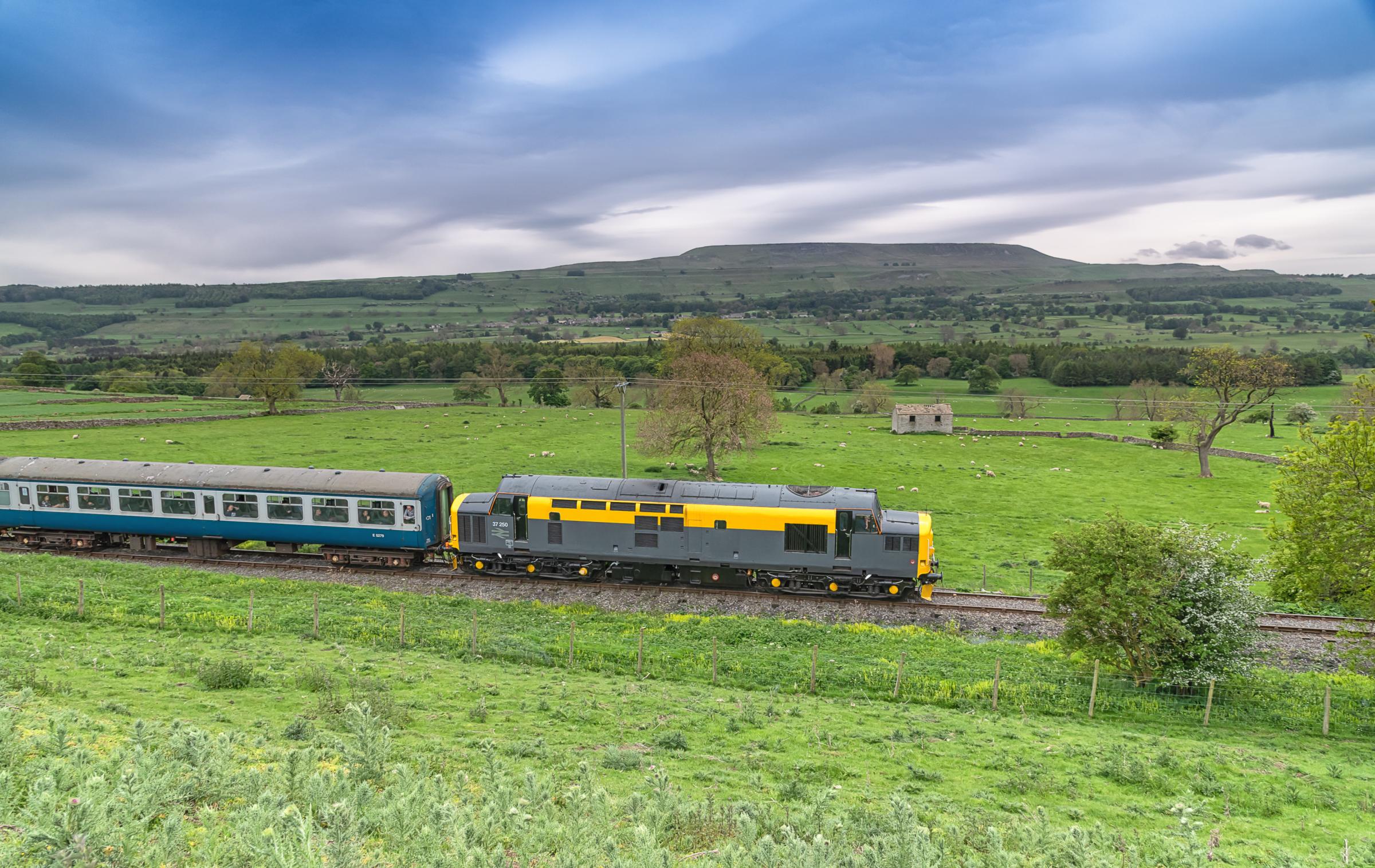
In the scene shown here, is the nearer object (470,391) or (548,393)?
(548,393)

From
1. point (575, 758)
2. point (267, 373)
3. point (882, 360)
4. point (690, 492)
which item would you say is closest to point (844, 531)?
point (690, 492)

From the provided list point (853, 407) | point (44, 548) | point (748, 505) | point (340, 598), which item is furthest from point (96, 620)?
point (853, 407)

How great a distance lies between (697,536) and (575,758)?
650 inches

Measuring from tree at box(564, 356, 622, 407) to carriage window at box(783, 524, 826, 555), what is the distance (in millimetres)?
57546

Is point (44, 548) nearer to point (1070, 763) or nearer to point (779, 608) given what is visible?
point (779, 608)

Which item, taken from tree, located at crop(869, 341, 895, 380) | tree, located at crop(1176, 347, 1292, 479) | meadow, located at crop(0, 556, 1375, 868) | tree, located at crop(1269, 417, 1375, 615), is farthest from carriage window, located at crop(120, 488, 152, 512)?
tree, located at crop(869, 341, 895, 380)

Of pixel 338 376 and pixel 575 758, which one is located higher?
pixel 338 376

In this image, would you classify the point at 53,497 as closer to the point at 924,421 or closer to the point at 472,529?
the point at 472,529

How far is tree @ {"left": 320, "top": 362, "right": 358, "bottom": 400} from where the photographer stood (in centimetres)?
10631

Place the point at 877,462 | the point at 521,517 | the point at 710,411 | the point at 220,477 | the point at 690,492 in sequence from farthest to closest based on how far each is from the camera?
the point at 877,462, the point at 710,411, the point at 220,477, the point at 521,517, the point at 690,492

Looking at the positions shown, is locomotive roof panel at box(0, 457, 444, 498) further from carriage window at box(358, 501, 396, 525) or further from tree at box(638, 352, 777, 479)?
tree at box(638, 352, 777, 479)

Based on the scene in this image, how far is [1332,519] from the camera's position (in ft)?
68.7

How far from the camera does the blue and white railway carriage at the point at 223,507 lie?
3244 cm

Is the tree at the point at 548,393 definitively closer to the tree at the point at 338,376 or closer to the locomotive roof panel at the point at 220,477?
the tree at the point at 338,376
